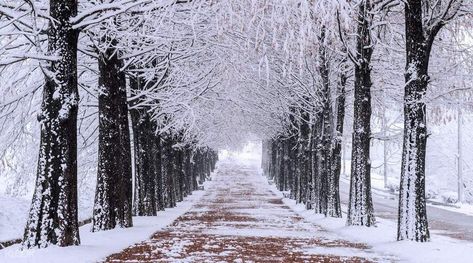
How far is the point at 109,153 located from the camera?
15539mm

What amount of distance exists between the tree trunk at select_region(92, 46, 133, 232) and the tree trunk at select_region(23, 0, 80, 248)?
10.9 ft

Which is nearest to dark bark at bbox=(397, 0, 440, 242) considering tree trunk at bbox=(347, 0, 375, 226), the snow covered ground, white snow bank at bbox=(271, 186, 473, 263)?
white snow bank at bbox=(271, 186, 473, 263)

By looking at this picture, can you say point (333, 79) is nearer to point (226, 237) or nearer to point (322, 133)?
point (322, 133)

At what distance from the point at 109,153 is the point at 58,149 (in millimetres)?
4203

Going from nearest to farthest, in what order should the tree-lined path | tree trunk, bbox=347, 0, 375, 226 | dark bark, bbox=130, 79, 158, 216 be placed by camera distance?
the tree-lined path → tree trunk, bbox=347, 0, 375, 226 → dark bark, bbox=130, 79, 158, 216

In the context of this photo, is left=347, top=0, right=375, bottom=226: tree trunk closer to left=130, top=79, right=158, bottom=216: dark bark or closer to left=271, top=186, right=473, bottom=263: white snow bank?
left=271, top=186, right=473, bottom=263: white snow bank

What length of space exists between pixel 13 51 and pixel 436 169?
197 feet

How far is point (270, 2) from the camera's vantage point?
8.53 meters

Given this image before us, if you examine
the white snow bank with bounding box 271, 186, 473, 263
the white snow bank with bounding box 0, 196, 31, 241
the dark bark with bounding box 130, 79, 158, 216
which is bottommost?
the white snow bank with bounding box 0, 196, 31, 241

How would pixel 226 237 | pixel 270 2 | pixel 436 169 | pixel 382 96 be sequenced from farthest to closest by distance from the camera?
1. pixel 436 169
2. pixel 382 96
3. pixel 226 237
4. pixel 270 2

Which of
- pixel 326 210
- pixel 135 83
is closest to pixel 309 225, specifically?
pixel 326 210

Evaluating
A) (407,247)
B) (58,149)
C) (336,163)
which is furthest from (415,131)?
(336,163)

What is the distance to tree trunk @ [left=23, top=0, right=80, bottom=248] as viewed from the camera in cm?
1116

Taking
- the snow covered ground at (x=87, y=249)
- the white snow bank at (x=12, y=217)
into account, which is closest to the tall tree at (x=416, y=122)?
the snow covered ground at (x=87, y=249)
